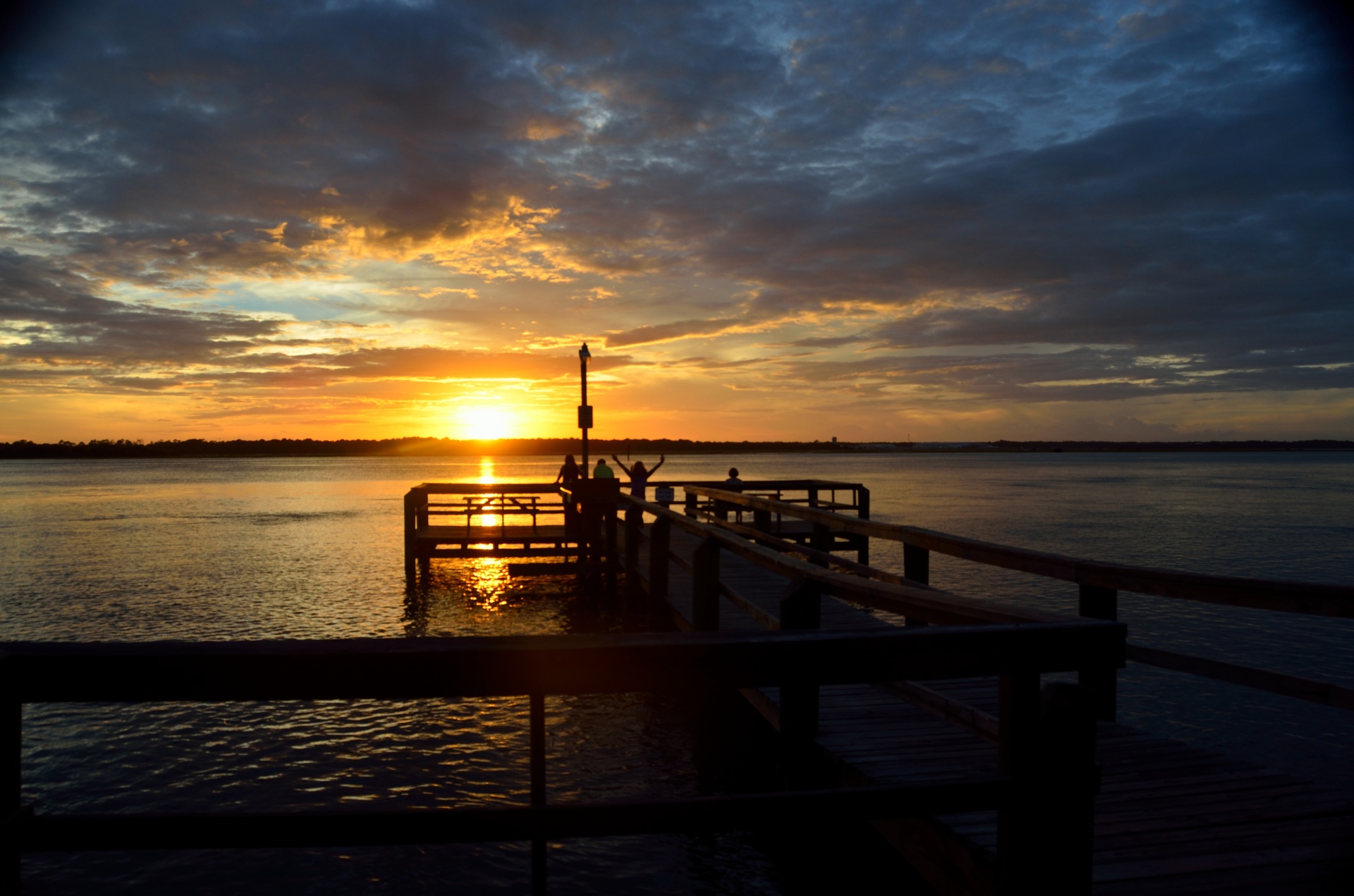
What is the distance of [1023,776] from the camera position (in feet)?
8.20

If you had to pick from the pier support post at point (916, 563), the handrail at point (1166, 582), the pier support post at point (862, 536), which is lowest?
the pier support post at point (862, 536)

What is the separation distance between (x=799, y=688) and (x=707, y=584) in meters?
Result: 2.64

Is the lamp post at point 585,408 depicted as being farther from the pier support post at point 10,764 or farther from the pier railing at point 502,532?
the pier support post at point 10,764

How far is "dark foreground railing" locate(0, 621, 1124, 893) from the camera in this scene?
2100 millimetres

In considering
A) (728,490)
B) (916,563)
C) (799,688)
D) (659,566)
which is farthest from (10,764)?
(728,490)

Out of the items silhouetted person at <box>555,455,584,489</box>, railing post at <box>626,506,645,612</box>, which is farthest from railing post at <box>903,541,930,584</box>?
silhouetted person at <box>555,455,584,489</box>

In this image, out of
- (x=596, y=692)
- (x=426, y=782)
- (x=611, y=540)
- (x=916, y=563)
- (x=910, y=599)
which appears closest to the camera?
(x=596, y=692)

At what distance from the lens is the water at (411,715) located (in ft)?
21.8

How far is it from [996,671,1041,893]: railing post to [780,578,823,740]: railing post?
2.07 meters

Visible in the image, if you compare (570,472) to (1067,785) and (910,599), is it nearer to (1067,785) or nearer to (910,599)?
(910,599)

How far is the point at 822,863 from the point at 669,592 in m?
6.53

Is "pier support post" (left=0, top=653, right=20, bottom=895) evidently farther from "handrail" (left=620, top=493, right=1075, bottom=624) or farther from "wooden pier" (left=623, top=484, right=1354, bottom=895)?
"handrail" (left=620, top=493, right=1075, bottom=624)

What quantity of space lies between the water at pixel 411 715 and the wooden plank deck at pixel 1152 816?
5.49 feet

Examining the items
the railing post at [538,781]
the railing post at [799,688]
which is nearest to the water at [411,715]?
the railing post at [799,688]
